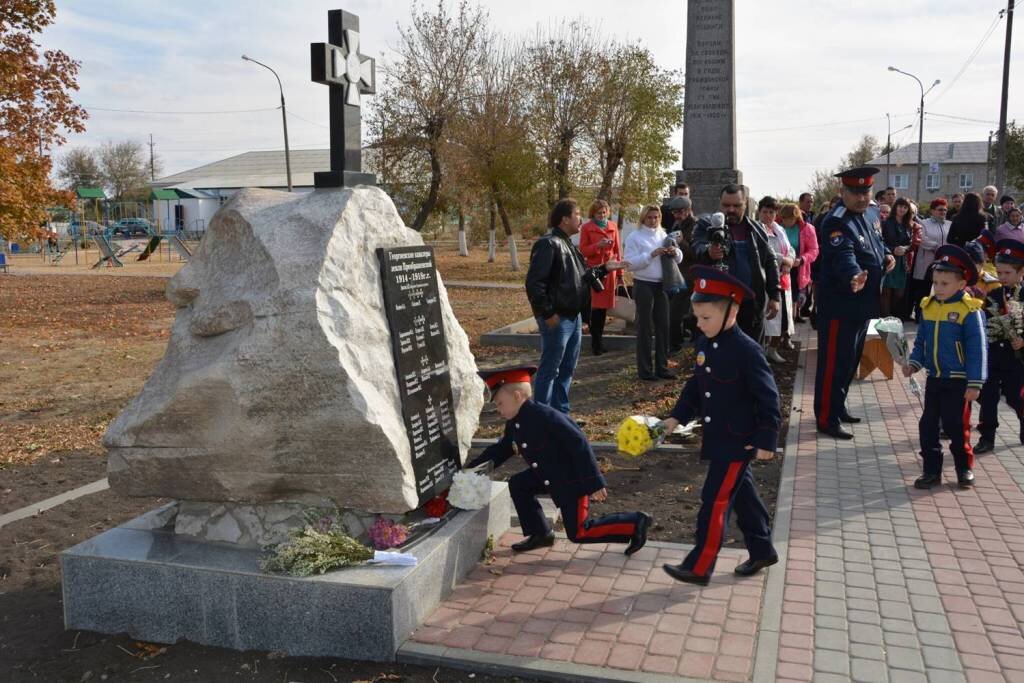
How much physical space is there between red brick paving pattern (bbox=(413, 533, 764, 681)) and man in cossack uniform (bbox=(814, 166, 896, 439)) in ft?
10.4

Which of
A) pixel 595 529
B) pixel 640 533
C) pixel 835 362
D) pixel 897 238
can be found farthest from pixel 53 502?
pixel 897 238

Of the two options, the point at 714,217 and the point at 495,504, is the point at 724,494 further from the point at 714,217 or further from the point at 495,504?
the point at 714,217

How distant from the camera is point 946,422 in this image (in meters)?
6.06

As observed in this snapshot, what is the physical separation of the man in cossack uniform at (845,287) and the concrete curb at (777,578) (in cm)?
43

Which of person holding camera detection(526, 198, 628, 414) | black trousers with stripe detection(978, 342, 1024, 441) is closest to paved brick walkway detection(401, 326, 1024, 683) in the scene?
black trousers with stripe detection(978, 342, 1024, 441)

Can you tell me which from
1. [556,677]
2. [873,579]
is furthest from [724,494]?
[556,677]

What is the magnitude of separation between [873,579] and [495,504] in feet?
6.75

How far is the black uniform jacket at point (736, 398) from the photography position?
4242 millimetres

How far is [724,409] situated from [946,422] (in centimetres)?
257

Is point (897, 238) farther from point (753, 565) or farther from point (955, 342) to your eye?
point (753, 565)

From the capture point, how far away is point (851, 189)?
23.5ft

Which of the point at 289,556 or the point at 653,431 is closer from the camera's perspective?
the point at 289,556

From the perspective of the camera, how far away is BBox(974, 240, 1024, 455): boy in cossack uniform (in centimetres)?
696

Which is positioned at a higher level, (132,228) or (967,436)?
(132,228)
